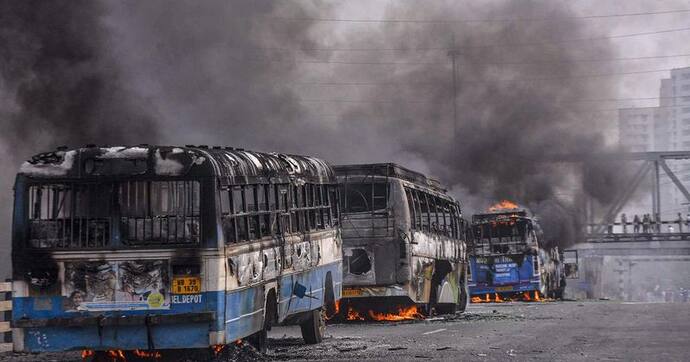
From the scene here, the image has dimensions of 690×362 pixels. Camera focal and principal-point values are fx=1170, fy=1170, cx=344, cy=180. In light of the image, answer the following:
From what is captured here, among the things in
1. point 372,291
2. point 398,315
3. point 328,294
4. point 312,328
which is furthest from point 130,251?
point 398,315

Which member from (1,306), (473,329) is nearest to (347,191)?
(473,329)

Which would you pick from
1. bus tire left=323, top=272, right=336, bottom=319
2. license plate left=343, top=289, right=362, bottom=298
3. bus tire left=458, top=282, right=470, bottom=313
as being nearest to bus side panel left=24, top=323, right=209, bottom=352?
bus tire left=323, top=272, right=336, bottom=319

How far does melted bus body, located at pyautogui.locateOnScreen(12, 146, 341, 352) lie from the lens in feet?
40.5

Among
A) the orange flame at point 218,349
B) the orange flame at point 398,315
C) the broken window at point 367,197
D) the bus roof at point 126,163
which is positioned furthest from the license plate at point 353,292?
the bus roof at point 126,163

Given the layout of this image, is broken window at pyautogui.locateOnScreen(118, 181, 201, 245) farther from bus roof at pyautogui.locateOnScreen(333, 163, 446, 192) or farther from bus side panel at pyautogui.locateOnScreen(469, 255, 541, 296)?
bus side panel at pyautogui.locateOnScreen(469, 255, 541, 296)

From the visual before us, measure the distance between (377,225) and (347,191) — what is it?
889 mm

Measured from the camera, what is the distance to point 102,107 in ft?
90.1

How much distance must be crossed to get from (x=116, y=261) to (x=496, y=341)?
21.4ft

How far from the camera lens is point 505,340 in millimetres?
16984

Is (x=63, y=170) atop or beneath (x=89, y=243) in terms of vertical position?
atop

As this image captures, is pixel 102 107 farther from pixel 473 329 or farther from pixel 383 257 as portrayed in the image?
pixel 473 329

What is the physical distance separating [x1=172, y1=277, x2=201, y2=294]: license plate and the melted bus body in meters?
0.01

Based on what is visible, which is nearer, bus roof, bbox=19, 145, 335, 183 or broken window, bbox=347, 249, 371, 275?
bus roof, bbox=19, 145, 335, 183

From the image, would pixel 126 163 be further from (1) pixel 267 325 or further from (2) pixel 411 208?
(2) pixel 411 208
